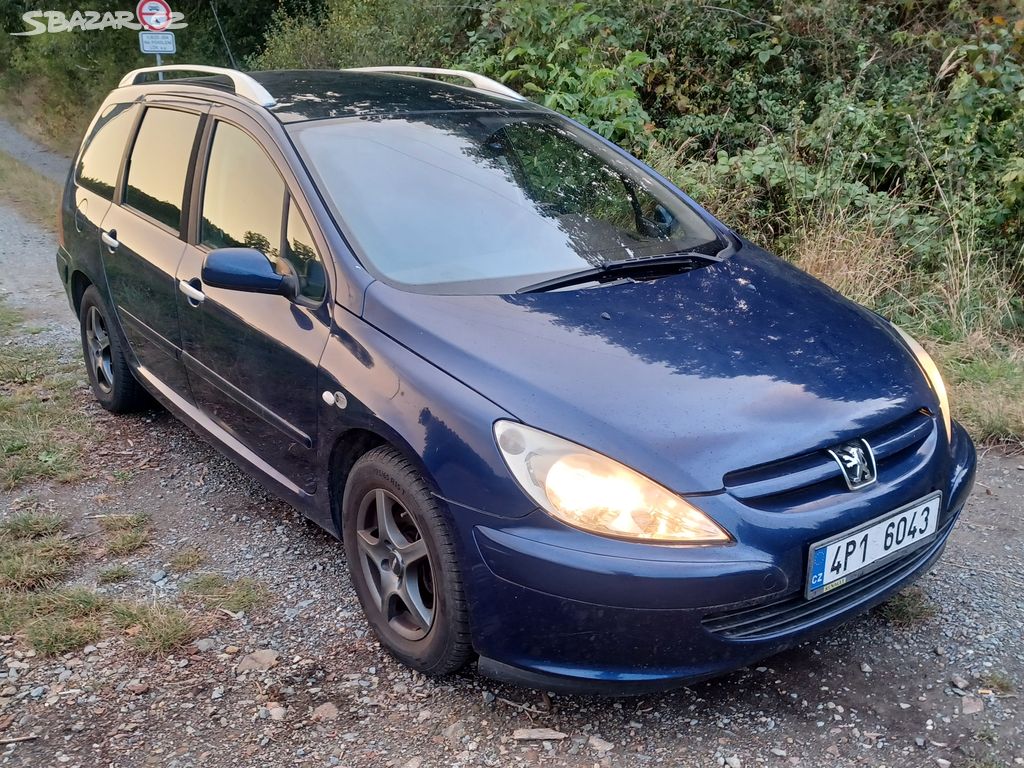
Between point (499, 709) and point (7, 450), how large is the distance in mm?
2992

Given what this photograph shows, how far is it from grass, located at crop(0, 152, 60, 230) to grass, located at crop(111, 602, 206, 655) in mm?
8894

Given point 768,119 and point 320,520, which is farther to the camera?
point 768,119

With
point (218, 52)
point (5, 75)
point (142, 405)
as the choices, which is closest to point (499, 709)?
point (142, 405)

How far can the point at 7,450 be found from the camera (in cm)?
443

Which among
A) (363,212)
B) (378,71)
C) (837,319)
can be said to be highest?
(378,71)

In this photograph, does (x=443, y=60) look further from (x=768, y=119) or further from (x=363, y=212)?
(x=363, y=212)

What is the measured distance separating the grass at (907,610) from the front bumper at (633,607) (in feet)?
2.01

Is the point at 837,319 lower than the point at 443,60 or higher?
lower

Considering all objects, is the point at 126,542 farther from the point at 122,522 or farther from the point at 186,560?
the point at 186,560

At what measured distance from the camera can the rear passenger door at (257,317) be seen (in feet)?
9.85

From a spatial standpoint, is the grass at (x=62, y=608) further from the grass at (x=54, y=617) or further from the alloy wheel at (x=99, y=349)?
the alloy wheel at (x=99, y=349)

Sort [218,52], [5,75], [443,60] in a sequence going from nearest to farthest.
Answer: [443,60] → [218,52] → [5,75]

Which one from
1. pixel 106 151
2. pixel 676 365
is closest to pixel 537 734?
pixel 676 365

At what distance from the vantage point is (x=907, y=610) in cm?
300
